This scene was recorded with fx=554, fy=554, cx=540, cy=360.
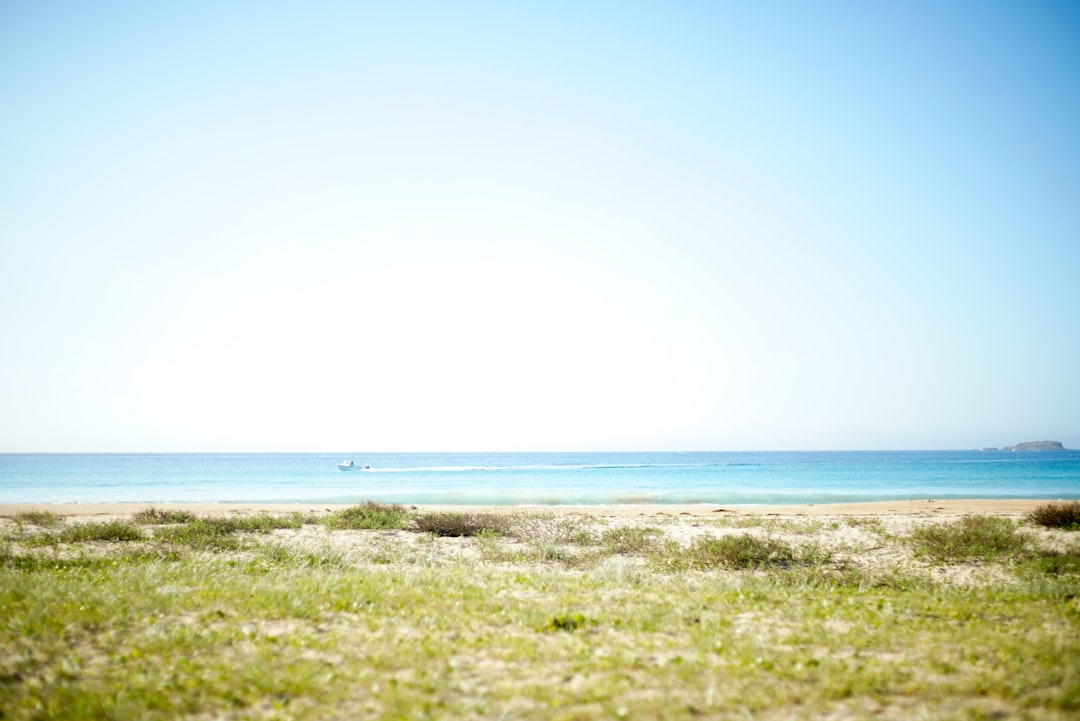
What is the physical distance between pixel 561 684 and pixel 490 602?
3.81 m

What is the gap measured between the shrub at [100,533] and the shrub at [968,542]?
974 inches

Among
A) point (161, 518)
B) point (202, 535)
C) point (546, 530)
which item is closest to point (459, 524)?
point (546, 530)

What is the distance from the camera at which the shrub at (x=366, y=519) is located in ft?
70.9

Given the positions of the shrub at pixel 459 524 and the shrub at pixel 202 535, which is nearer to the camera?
the shrub at pixel 202 535

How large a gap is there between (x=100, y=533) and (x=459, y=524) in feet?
38.8

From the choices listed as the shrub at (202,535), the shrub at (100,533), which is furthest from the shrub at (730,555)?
the shrub at (100,533)

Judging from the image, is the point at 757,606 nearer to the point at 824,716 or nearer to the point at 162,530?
the point at 824,716

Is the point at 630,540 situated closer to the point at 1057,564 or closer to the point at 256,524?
the point at 1057,564

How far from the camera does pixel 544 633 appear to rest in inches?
341

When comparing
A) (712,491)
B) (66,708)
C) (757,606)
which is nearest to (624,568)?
(757,606)

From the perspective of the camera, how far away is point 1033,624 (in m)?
8.90

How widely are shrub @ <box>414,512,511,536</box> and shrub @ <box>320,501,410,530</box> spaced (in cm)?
120

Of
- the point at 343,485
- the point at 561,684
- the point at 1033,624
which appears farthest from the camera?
the point at 343,485

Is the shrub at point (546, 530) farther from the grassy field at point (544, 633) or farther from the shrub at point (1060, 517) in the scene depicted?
the shrub at point (1060, 517)
